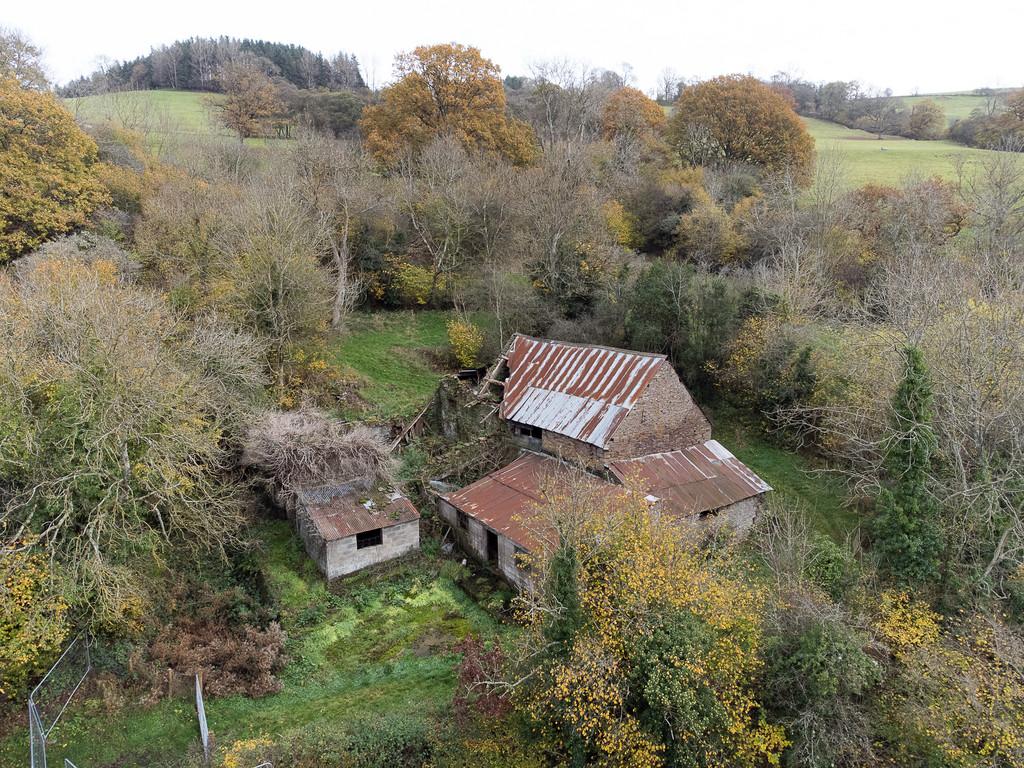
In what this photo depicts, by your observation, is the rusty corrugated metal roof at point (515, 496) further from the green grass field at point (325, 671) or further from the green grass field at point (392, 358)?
the green grass field at point (392, 358)

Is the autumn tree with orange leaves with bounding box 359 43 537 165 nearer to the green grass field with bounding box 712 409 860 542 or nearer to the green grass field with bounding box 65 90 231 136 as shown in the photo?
the green grass field with bounding box 65 90 231 136

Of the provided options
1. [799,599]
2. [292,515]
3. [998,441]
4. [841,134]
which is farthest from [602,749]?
[841,134]

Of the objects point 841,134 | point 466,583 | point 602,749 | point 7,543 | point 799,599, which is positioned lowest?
point 466,583

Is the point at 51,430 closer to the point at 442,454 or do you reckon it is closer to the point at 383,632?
the point at 383,632

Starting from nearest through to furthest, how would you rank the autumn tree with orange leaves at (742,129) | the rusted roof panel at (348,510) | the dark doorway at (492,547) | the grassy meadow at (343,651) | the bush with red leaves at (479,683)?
the grassy meadow at (343,651) → the bush with red leaves at (479,683) → the rusted roof panel at (348,510) → the dark doorway at (492,547) → the autumn tree with orange leaves at (742,129)

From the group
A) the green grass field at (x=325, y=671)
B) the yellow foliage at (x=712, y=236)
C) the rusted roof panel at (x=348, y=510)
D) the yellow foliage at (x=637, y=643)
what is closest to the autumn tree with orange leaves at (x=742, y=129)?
the yellow foliage at (x=712, y=236)

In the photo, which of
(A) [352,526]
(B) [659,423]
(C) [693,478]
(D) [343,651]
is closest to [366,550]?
(A) [352,526]

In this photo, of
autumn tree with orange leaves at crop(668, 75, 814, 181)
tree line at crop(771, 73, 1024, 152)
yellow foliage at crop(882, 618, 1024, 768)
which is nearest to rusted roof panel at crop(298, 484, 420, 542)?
yellow foliage at crop(882, 618, 1024, 768)
